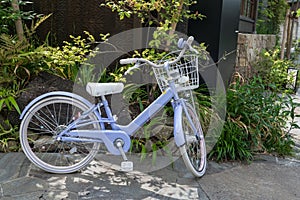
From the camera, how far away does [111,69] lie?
375cm

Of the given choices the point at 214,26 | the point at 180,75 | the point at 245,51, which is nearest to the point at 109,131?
the point at 180,75

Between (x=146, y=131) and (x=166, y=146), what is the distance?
0.24 meters

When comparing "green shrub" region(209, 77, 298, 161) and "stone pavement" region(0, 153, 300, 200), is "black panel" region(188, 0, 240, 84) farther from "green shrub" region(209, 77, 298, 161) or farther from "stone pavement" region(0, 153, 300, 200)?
"stone pavement" region(0, 153, 300, 200)

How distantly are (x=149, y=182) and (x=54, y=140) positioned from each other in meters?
0.85

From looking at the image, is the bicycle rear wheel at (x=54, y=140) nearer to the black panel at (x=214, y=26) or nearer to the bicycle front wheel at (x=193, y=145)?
the bicycle front wheel at (x=193, y=145)

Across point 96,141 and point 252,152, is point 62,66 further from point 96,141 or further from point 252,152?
point 252,152

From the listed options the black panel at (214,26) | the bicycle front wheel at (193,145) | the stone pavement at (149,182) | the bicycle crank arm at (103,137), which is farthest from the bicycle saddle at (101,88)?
the black panel at (214,26)

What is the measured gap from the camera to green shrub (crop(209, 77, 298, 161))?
289 centimetres

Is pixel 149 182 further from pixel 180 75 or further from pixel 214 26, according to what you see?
pixel 214 26

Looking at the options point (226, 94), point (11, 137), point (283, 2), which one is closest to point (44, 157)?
point (11, 137)

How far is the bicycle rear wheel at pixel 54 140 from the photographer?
2.45 m

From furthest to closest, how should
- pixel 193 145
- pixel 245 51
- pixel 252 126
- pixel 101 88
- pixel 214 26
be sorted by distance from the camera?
pixel 245 51, pixel 214 26, pixel 252 126, pixel 193 145, pixel 101 88

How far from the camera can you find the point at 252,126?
308cm

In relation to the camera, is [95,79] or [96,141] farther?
[95,79]
